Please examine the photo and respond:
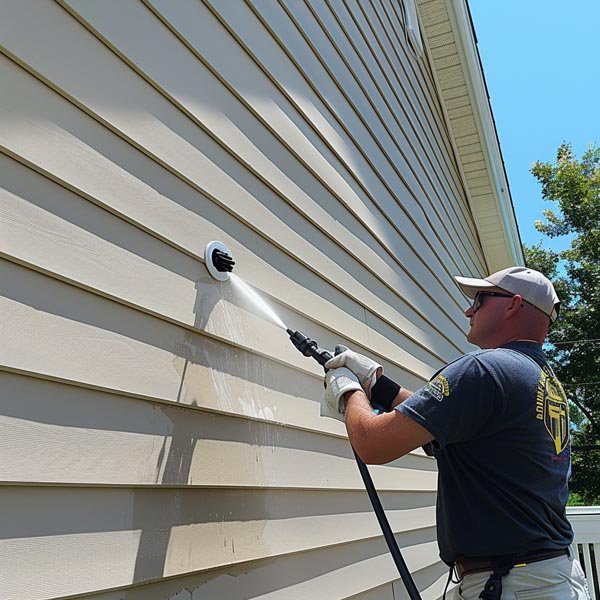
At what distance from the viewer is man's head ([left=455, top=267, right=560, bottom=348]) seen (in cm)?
238

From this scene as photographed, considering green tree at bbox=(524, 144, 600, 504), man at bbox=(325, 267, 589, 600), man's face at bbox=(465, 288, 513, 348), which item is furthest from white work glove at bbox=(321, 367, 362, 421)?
green tree at bbox=(524, 144, 600, 504)

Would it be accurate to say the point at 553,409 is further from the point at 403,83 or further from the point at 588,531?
the point at 588,531

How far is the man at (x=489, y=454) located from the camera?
1.94 meters

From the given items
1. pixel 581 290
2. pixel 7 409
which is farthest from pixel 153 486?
pixel 581 290

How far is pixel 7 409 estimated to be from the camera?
1351 millimetres

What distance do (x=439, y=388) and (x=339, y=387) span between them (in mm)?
318

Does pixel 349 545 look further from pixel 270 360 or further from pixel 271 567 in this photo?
pixel 270 360

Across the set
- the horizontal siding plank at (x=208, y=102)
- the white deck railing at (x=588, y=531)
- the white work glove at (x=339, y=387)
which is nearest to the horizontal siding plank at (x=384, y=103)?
the horizontal siding plank at (x=208, y=102)

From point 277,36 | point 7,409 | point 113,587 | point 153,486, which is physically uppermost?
point 277,36

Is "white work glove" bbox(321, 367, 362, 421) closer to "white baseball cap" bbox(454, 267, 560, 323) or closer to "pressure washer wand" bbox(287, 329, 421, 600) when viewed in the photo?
"pressure washer wand" bbox(287, 329, 421, 600)

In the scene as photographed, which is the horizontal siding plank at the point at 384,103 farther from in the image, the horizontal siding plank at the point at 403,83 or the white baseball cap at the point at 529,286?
the white baseball cap at the point at 529,286

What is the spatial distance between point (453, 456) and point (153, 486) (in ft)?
3.13

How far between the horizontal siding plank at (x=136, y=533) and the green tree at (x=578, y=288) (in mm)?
19848

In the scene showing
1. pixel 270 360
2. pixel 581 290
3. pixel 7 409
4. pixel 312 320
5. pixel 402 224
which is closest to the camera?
pixel 7 409
